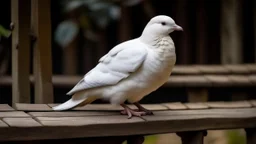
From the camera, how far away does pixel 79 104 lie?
242cm

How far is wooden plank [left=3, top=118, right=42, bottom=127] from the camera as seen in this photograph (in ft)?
6.77

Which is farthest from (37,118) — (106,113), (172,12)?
(172,12)

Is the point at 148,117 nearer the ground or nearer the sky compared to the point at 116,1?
nearer the ground

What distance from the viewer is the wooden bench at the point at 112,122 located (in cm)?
210

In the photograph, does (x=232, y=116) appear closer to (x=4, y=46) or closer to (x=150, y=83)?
(x=150, y=83)

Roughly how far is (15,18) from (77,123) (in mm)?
647

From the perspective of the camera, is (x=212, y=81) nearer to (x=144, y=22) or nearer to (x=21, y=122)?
(x=21, y=122)

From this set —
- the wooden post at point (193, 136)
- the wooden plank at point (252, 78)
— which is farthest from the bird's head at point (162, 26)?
the wooden plank at point (252, 78)

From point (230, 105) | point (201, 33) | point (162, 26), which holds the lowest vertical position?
point (230, 105)

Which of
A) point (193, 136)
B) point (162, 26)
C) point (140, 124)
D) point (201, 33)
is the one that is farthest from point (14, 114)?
point (201, 33)

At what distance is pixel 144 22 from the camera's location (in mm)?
5277

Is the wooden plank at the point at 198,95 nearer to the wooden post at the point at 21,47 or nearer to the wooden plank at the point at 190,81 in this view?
the wooden plank at the point at 190,81

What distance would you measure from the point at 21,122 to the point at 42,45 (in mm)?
591

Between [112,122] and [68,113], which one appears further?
[68,113]
